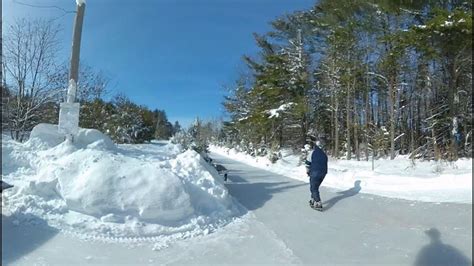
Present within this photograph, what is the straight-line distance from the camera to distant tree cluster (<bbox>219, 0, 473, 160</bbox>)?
14.6m

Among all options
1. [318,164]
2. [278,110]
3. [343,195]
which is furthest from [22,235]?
[278,110]

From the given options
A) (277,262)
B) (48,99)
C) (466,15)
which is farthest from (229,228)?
(48,99)

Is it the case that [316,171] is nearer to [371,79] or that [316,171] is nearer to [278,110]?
[371,79]

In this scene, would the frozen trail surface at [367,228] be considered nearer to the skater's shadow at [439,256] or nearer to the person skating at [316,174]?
the skater's shadow at [439,256]

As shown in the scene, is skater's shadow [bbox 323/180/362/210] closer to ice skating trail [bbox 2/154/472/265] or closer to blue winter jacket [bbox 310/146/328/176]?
ice skating trail [bbox 2/154/472/265]

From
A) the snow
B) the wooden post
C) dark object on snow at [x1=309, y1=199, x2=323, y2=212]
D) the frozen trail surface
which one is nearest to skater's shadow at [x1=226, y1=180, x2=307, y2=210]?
the frozen trail surface

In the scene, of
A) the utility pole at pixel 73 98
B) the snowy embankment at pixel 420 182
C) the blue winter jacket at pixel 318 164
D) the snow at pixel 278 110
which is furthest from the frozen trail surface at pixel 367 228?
the snow at pixel 278 110

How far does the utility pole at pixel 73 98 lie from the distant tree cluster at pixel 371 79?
10.9 metres

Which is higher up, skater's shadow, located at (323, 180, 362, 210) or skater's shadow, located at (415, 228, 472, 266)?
skater's shadow, located at (323, 180, 362, 210)

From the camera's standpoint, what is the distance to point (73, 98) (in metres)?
9.46

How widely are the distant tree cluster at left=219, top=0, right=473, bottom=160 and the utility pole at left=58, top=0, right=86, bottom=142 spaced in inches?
427

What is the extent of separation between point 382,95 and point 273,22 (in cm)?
1024

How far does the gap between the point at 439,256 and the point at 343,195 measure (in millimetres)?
4653

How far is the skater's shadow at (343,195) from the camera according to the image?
8828 millimetres
